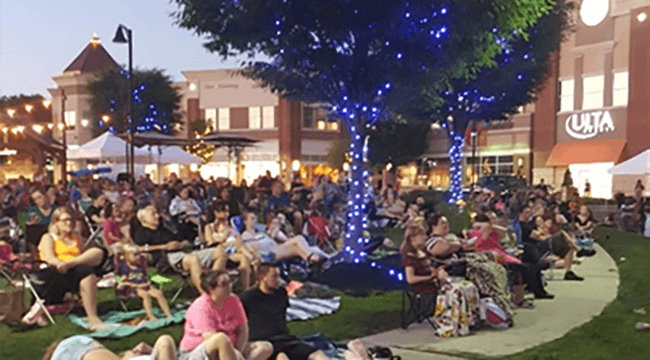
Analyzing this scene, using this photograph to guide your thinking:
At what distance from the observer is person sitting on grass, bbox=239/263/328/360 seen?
506 cm

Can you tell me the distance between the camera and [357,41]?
35.9 feet

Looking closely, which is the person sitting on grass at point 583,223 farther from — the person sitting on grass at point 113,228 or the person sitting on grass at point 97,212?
the person sitting on grass at point 97,212

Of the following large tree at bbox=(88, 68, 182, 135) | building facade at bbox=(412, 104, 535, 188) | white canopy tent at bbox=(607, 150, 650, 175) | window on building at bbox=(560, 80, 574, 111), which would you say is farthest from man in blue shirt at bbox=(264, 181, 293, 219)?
large tree at bbox=(88, 68, 182, 135)

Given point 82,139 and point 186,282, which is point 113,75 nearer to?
point 82,139

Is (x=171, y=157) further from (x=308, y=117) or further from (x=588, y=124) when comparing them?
(x=308, y=117)

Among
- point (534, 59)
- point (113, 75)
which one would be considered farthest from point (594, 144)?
point (113, 75)

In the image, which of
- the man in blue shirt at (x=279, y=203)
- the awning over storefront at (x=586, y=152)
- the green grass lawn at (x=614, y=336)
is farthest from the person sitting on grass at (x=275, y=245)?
the awning over storefront at (x=586, y=152)

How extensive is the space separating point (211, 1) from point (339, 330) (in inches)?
245

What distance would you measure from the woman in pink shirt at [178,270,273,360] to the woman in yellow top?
103 inches

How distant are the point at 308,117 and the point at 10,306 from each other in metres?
41.4

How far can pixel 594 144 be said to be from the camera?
3262 centimetres

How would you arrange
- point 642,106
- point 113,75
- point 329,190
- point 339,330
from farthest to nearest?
point 113,75 < point 642,106 < point 329,190 < point 339,330

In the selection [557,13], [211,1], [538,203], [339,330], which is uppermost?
[557,13]

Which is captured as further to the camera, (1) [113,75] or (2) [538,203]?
(1) [113,75]
